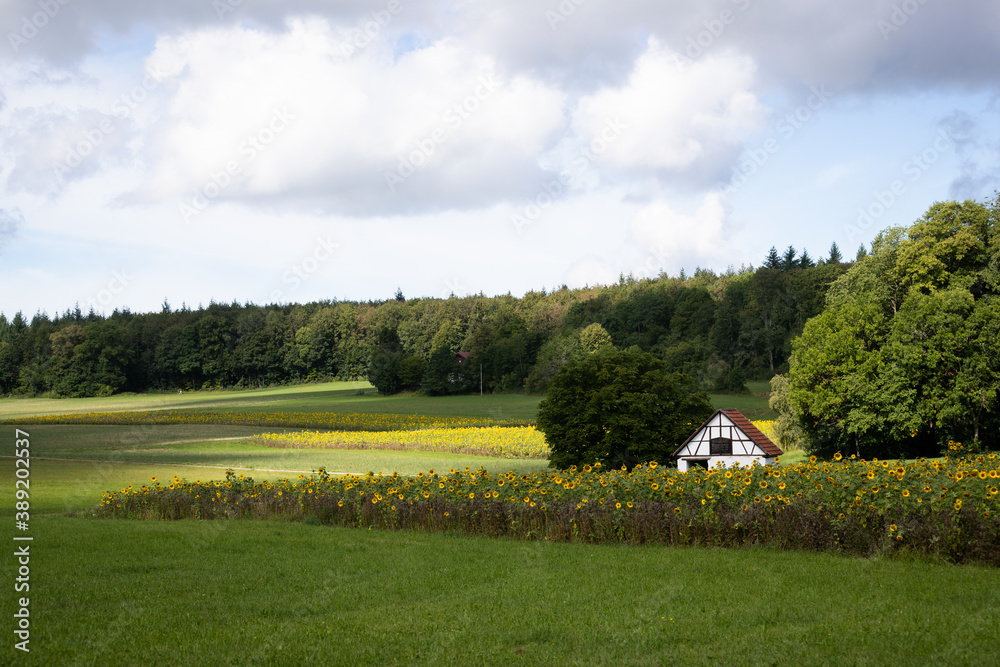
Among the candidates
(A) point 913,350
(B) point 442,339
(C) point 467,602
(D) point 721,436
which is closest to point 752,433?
(D) point 721,436

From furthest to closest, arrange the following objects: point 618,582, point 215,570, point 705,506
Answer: point 705,506
point 215,570
point 618,582

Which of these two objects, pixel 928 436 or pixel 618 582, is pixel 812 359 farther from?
pixel 618 582

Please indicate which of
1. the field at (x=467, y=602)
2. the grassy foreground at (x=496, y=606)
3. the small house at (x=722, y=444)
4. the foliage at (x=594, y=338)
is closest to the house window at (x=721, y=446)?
the small house at (x=722, y=444)

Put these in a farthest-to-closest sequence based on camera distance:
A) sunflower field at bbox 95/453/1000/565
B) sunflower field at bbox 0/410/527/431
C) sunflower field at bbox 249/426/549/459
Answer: sunflower field at bbox 0/410/527/431 < sunflower field at bbox 249/426/549/459 < sunflower field at bbox 95/453/1000/565

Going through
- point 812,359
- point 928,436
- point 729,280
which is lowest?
point 928,436

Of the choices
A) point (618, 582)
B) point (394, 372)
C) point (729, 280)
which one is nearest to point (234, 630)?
point (618, 582)

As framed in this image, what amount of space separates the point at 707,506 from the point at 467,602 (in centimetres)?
449

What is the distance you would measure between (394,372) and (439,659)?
99919 mm

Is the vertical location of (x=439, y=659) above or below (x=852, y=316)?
below

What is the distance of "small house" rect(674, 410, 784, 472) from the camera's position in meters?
22.7

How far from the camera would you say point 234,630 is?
6156 millimetres

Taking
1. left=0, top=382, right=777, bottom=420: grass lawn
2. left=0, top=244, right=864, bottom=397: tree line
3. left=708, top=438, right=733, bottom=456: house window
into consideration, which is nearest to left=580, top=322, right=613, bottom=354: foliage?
left=0, top=244, right=864, bottom=397: tree line

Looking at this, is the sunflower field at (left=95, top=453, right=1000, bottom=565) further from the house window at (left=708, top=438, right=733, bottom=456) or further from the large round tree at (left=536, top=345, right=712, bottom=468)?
the large round tree at (left=536, top=345, right=712, bottom=468)

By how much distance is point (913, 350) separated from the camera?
27.2m
